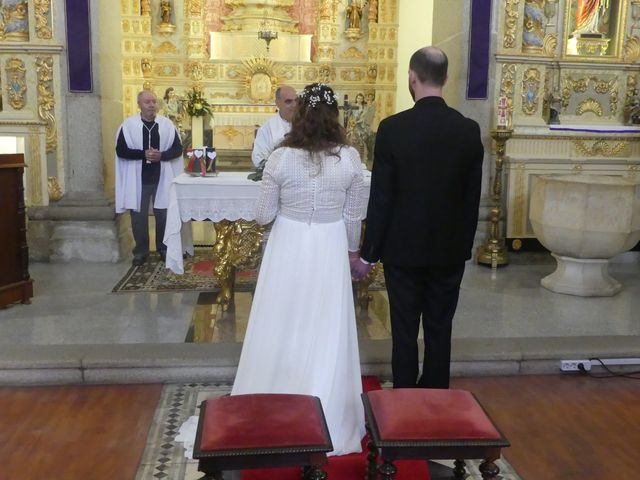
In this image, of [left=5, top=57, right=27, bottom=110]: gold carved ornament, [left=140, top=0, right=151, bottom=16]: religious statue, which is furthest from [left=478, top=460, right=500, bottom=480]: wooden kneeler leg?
[left=140, top=0, right=151, bottom=16]: religious statue

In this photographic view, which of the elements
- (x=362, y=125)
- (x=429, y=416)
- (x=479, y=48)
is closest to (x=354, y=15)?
(x=362, y=125)

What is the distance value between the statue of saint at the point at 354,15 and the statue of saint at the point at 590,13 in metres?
6.78

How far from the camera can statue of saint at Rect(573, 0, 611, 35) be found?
26.5 feet

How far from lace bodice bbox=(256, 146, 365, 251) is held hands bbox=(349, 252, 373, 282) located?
30 cm

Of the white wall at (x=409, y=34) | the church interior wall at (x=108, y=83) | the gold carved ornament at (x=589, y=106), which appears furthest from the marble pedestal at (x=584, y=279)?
the white wall at (x=409, y=34)

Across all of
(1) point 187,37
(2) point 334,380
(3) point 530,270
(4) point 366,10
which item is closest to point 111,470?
(2) point 334,380

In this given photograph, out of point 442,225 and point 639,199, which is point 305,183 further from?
point 639,199

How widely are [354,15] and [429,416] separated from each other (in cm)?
1285

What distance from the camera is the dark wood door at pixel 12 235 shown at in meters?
5.58

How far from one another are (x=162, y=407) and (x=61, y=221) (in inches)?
163

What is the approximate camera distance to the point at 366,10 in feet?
47.6

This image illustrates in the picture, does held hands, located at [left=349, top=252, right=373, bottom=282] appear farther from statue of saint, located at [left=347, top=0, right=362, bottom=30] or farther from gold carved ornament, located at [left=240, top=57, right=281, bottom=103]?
statue of saint, located at [left=347, top=0, right=362, bottom=30]

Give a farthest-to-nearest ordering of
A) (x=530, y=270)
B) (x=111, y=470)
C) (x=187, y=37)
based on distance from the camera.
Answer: (x=187, y=37) < (x=530, y=270) < (x=111, y=470)

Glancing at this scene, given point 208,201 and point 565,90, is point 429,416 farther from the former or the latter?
point 565,90
